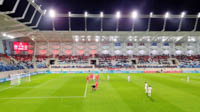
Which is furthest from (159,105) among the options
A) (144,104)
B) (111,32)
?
(111,32)

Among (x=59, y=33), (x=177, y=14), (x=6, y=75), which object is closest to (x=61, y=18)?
(x=59, y=33)

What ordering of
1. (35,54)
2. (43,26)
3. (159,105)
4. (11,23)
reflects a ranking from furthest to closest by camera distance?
(35,54) < (43,26) < (11,23) < (159,105)

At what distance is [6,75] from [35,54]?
91.9 ft

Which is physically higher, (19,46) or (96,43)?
(96,43)

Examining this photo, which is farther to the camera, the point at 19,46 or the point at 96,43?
the point at 96,43

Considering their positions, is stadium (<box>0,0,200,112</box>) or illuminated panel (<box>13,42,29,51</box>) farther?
illuminated panel (<box>13,42,29,51</box>)

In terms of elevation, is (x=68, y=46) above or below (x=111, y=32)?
below

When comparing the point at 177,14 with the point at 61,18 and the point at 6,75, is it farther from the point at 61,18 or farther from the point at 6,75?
the point at 6,75

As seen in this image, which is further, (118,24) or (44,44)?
(44,44)

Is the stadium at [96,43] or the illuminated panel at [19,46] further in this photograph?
the illuminated panel at [19,46]

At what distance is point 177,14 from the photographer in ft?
133

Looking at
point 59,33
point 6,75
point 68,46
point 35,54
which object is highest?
point 59,33

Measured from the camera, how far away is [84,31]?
40156 mm

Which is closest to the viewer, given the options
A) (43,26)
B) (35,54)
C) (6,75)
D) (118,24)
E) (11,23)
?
(6,75)
